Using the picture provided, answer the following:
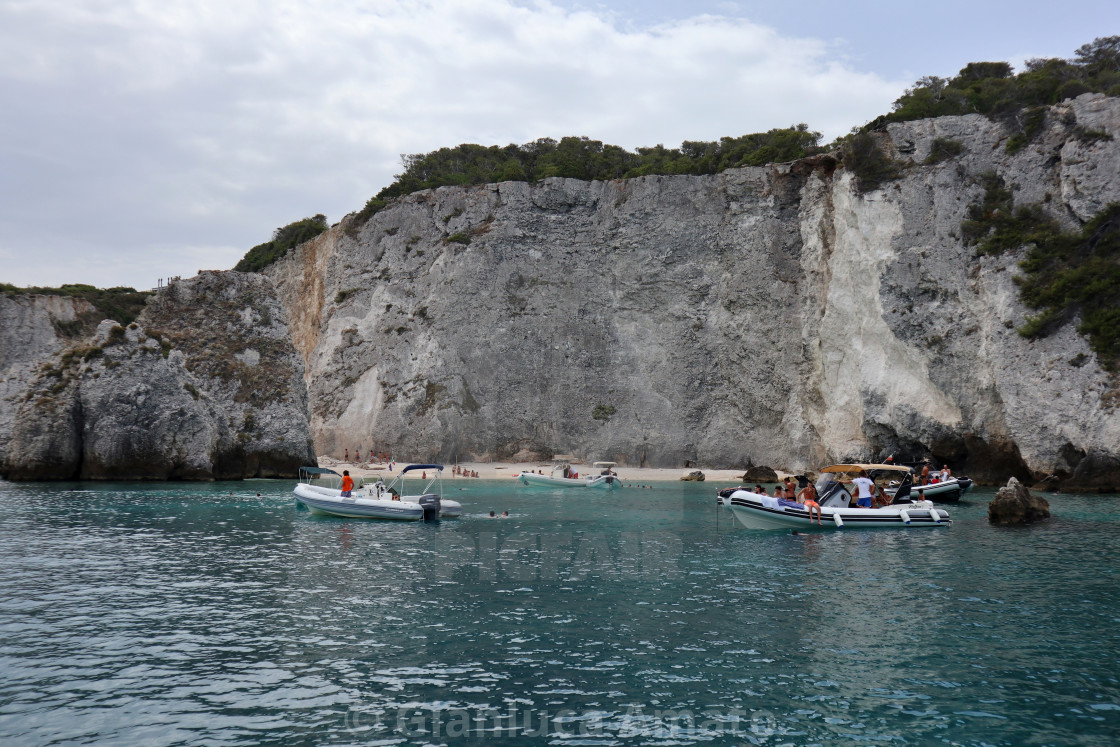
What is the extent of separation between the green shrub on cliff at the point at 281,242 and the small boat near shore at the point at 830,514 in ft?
215

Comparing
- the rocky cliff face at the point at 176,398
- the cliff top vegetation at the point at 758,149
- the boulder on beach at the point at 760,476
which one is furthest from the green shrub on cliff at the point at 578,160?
the boulder on beach at the point at 760,476

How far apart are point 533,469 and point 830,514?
3328cm

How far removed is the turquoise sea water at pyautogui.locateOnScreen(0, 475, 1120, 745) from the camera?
8.74 m

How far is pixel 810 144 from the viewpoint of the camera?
223ft

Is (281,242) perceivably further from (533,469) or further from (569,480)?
(569,480)

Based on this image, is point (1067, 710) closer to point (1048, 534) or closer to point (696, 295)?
point (1048, 534)

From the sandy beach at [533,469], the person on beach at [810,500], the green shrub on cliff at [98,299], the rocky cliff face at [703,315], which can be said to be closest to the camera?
the person on beach at [810,500]

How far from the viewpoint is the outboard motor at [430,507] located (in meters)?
28.3

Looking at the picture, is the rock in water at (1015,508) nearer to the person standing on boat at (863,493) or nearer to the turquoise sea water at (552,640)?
the turquoise sea water at (552,640)

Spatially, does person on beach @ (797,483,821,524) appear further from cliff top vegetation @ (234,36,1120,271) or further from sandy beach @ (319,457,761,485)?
cliff top vegetation @ (234,36,1120,271)

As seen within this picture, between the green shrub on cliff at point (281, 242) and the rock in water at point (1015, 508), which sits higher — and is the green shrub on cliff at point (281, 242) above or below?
above

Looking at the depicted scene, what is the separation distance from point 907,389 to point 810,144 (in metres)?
29.6

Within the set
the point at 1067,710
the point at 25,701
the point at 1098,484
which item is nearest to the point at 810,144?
the point at 1098,484

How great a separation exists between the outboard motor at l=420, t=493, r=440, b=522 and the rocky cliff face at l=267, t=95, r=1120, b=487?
32.2 meters
